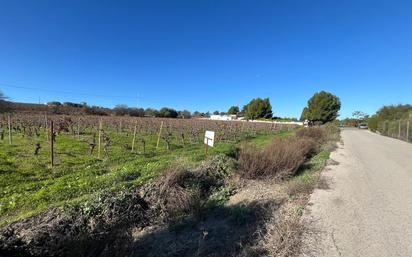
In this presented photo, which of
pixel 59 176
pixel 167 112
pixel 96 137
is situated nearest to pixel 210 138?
pixel 59 176

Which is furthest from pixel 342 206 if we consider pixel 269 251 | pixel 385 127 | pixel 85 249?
pixel 385 127

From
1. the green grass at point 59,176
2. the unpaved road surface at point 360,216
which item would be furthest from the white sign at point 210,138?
the unpaved road surface at point 360,216

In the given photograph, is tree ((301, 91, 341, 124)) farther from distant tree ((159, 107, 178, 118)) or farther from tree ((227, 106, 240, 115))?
tree ((227, 106, 240, 115))

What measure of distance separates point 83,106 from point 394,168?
73604mm

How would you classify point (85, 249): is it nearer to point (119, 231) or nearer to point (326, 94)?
point (119, 231)

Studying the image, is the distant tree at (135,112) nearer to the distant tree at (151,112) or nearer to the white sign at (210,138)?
the distant tree at (151,112)

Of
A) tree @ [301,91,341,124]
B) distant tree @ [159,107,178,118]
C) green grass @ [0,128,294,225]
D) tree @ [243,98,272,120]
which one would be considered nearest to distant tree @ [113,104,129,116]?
distant tree @ [159,107,178,118]

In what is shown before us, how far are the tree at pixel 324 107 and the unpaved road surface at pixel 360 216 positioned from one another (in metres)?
47.6

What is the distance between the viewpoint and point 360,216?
4559 mm

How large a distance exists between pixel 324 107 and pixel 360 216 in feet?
171

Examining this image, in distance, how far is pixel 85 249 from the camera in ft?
11.3

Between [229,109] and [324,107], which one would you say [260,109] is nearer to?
[324,107]

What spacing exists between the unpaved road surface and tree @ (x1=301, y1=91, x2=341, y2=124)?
4761 centimetres

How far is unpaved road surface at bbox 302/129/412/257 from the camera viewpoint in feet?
11.4
